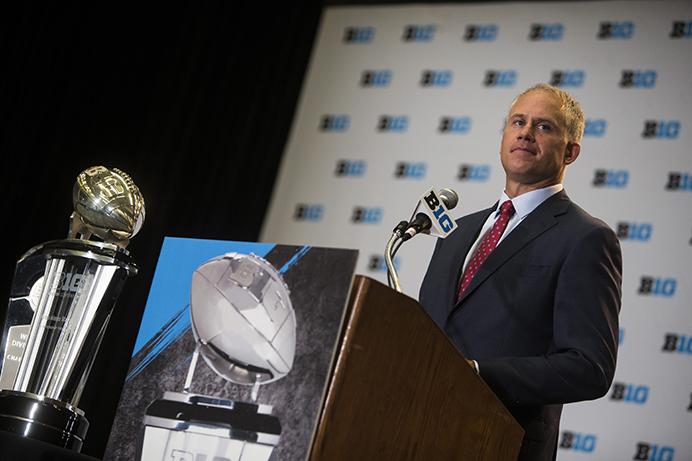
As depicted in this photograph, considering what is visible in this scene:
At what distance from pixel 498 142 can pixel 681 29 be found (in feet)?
3.43

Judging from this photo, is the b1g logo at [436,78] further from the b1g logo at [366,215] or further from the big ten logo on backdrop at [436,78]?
the b1g logo at [366,215]

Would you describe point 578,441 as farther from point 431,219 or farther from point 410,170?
point 431,219

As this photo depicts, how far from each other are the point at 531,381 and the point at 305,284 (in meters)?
0.58

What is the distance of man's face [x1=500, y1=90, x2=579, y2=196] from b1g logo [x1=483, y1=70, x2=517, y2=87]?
2694 mm

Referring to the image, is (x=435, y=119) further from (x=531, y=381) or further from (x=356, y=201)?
(x=531, y=381)

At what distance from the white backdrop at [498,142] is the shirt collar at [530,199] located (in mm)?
2096

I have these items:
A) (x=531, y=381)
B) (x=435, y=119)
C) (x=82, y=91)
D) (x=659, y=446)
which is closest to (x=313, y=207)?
(x=435, y=119)

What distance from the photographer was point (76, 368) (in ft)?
5.79

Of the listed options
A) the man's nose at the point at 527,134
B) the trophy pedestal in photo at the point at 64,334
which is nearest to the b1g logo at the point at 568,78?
the man's nose at the point at 527,134

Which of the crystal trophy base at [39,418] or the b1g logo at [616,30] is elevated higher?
the b1g logo at [616,30]

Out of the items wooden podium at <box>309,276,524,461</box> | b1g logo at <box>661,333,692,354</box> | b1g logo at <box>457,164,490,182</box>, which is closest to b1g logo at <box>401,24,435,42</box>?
b1g logo at <box>457,164,490,182</box>

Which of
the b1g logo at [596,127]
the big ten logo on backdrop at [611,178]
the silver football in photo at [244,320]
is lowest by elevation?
the silver football in photo at [244,320]

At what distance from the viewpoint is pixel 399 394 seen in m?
1.51

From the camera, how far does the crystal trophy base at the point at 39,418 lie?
1642 mm
